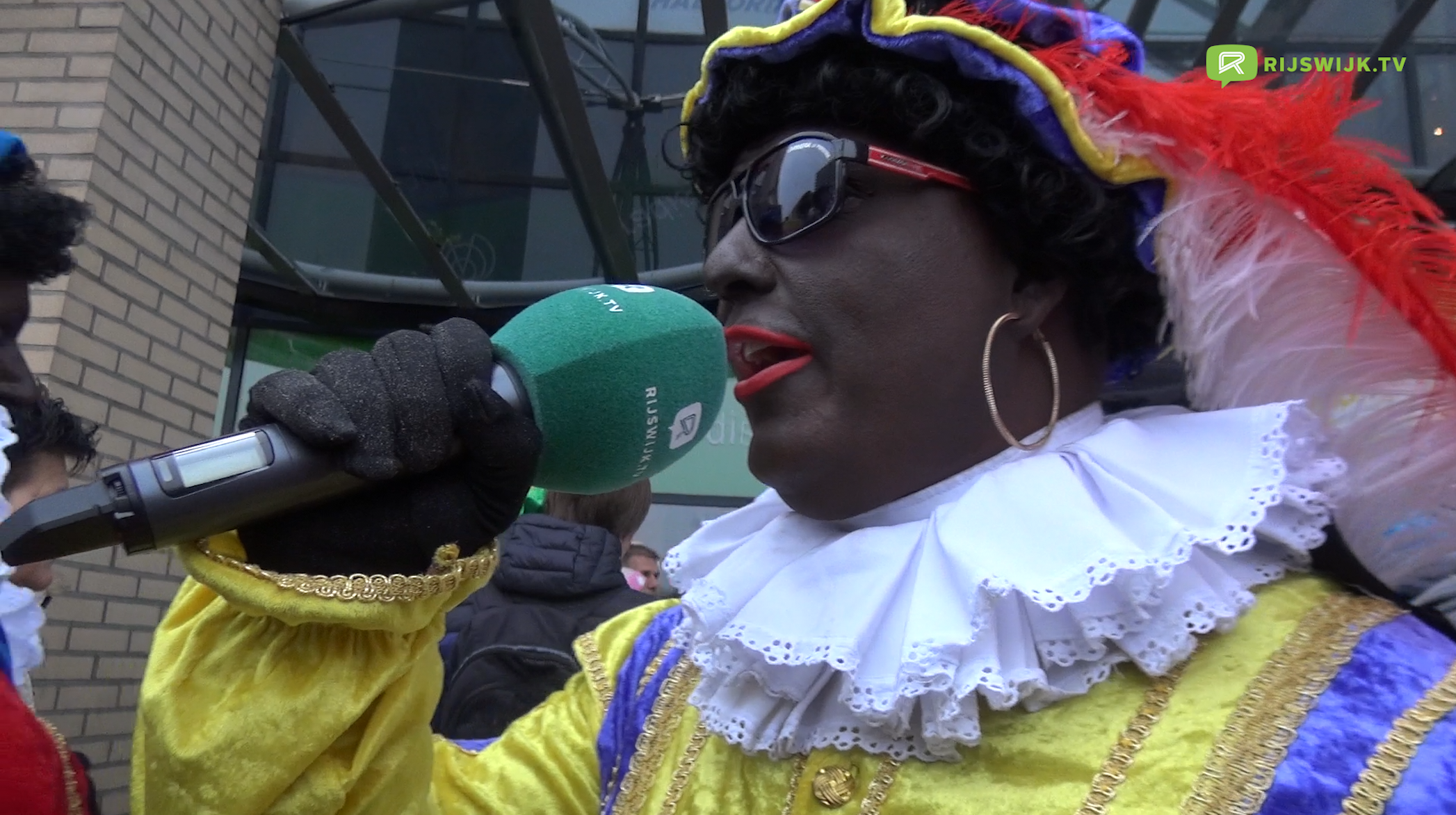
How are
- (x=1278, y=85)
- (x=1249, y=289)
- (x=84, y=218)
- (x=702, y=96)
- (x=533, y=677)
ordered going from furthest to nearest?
(x=533, y=677) < (x=84, y=218) < (x=702, y=96) < (x=1278, y=85) < (x=1249, y=289)

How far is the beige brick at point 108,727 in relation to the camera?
321 cm

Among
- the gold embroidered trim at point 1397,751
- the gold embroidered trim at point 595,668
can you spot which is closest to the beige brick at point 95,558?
the gold embroidered trim at point 595,668

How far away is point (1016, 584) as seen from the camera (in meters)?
1.03

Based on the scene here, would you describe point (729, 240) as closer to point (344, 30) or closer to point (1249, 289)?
point (1249, 289)

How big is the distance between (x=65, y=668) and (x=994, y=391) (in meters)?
3.03

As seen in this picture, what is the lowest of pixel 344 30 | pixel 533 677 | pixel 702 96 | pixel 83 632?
pixel 83 632

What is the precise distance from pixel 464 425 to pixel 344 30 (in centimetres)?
440

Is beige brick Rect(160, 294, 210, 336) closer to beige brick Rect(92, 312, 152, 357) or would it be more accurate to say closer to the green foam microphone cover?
beige brick Rect(92, 312, 152, 357)

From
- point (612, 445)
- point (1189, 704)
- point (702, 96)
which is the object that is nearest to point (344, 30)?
point (702, 96)

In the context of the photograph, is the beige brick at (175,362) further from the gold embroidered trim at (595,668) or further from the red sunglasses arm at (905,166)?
the red sunglasses arm at (905,166)

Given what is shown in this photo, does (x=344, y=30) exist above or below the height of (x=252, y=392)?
above

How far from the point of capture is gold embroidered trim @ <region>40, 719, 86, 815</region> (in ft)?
3.82

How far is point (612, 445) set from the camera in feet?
3.87

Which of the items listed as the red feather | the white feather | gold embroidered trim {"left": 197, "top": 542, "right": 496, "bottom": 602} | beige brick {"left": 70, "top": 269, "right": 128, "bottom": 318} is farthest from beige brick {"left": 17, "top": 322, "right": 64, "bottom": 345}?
the white feather
